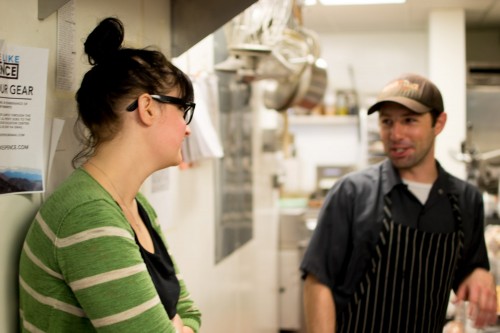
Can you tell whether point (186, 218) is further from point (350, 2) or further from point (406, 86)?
point (350, 2)

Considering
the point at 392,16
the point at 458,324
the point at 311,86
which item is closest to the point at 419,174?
the point at 458,324

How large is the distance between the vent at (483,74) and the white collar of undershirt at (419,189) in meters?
→ 4.44

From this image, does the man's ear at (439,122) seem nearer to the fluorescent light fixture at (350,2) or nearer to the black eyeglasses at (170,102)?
the black eyeglasses at (170,102)

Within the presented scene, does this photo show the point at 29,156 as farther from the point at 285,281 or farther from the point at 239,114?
the point at 285,281

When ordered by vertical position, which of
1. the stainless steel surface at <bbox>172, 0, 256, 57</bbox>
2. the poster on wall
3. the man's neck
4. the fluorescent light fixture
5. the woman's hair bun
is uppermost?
the fluorescent light fixture

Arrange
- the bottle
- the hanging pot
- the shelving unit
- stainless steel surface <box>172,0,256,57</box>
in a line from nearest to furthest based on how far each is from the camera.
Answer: stainless steel surface <box>172,0,256,57</box> → the bottle → the hanging pot → the shelving unit

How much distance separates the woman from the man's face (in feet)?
2.89

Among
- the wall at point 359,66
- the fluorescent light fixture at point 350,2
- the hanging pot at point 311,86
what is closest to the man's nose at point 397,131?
the hanging pot at point 311,86

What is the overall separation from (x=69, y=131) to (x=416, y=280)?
45.1 inches

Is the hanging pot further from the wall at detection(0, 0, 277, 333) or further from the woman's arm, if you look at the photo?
the woman's arm

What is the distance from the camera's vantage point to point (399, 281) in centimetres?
190

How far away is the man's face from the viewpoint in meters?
1.92

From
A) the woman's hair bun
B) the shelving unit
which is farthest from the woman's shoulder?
the shelving unit

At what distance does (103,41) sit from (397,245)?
1.12m
